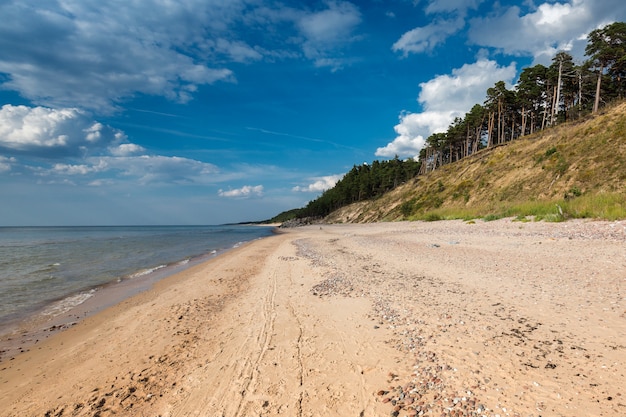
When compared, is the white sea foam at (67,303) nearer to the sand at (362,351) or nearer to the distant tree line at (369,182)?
the sand at (362,351)

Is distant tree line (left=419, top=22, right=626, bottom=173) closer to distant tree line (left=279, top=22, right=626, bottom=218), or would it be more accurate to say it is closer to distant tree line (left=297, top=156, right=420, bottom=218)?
distant tree line (left=279, top=22, right=626, bottom=218)

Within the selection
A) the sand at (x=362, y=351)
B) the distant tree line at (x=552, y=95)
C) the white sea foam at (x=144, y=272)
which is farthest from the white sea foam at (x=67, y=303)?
the distant tree line at (x=552, y=95)

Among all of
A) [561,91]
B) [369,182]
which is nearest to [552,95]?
[561,91]

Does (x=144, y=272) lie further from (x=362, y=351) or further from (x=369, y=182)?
(x=369, y=182)

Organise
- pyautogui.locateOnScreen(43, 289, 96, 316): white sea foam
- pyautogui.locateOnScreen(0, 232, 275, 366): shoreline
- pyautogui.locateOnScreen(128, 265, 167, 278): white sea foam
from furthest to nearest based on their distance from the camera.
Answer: pyautogui.locateOnScreen(128, 265, 167, 278): white sea foam < pyautogui.locateOnScreen(43, 289, 96, 316): white sea foam < pyautogui.locateOnScreen(0, 232, 275, 366): shoreline

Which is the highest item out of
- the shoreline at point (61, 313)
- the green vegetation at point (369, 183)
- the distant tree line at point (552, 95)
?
the distant tree line at point (552, 95)

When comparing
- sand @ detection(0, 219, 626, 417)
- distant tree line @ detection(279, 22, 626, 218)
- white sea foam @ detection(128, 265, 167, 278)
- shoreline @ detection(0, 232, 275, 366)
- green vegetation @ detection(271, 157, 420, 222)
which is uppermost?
distant tree line @ detection(279, 22, 626, 218)

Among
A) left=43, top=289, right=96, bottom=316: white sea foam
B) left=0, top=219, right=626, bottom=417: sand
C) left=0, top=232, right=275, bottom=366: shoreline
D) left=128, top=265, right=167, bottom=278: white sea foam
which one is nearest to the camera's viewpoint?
left=0, top=219, right=626, bottom=417: sand

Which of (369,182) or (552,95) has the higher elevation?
(552,95)

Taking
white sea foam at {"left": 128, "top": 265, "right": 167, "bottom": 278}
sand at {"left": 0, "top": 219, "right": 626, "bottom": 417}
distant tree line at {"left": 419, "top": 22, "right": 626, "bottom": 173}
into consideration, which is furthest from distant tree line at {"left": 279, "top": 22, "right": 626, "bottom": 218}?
white sea foam at {"left": 128, "top": 265, "right": 167, "bottom": 278}

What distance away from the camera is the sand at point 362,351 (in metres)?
4.19

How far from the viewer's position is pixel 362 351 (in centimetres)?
575

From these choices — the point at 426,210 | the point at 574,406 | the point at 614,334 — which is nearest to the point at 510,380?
the point at 574,406

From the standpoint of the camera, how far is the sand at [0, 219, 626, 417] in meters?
4.19
